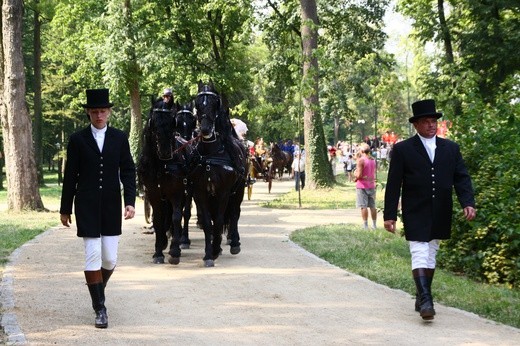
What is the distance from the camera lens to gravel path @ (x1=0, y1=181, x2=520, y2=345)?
782cm

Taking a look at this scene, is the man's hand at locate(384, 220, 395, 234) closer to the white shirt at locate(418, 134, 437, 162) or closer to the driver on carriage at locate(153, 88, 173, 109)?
the white shirt at locate(418, 134, 437, 162)

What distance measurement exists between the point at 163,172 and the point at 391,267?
380cm

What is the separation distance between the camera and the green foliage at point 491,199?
11.5 meters

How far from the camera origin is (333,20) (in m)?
40.7

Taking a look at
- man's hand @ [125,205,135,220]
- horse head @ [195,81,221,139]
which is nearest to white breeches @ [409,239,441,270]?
man's hand @ [125,205,135,220]

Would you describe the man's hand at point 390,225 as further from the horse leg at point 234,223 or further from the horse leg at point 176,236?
the horse leg at point 234,223

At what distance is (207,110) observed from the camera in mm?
12578

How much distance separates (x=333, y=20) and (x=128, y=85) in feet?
38.4

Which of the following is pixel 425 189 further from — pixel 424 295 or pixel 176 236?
pixel 176 236

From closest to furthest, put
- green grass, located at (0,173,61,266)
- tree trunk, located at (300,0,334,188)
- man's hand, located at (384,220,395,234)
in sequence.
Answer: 1. man's hand, located at (384,220,395,234)
2. green grass, located at (0,173,61,266)
3. tree trunk, located at (300,0,334,188)

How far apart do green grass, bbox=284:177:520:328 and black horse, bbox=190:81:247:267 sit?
2012mm

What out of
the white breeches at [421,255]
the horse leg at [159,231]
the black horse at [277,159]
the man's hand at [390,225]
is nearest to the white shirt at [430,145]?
the man's hand at [390,225]

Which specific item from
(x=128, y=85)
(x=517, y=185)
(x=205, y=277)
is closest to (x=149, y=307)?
(x=205, y=277)

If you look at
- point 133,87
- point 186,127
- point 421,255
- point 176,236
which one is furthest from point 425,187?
point 133,87
